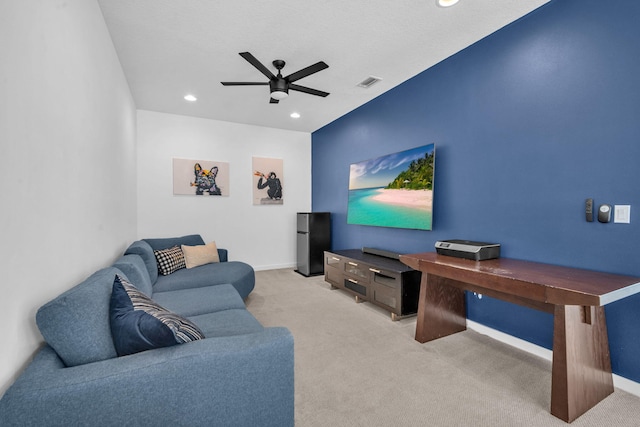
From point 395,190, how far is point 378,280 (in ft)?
A: 3.70

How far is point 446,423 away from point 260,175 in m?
4.57

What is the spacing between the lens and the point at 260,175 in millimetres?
5328

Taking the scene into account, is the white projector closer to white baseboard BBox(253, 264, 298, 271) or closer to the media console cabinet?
the media console cabinet

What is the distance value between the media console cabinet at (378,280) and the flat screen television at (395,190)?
19.9 inches

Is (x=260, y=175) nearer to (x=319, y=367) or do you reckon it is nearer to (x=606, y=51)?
(x=319, y=367)

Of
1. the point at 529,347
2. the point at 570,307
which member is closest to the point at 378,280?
the point at 529,347

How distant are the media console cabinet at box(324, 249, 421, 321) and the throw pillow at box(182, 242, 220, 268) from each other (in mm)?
1691

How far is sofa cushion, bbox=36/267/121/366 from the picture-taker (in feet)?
3.46

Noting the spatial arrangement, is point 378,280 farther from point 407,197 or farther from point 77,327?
point 77,327

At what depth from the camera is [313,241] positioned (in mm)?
4957

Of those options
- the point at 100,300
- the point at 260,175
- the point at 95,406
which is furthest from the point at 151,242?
the point at 95,406

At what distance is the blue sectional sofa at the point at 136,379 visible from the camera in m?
0.92

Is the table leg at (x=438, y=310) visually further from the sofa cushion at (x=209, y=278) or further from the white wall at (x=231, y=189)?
the white wall at (x=231, y=189)

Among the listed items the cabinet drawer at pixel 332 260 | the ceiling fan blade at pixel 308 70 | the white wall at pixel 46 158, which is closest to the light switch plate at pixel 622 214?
the ceiling fan blade at pixel 308 70
